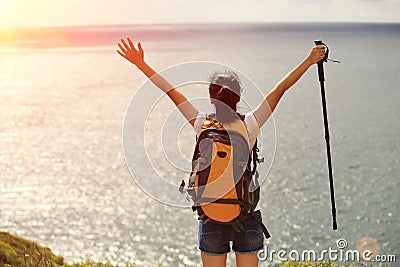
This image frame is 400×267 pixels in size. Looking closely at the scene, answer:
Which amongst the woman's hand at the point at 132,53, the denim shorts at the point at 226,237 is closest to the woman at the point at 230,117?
the denim shorts at the point at 226,237

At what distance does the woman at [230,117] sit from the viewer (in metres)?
4.22

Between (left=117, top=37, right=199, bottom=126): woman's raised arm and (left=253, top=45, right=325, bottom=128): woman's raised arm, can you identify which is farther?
(left=117, top=37, right=199, bottom=126): woman's raised arm

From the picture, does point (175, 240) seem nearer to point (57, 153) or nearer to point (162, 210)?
point (162, 210)

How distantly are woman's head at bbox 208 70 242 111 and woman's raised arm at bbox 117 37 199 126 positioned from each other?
0.20 m

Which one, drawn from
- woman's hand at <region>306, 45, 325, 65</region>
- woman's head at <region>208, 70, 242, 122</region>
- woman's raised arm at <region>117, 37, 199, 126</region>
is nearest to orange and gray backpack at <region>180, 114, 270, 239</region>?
woman's head at <region>208, 70, 242, 122</region>

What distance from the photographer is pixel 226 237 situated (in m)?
4.29

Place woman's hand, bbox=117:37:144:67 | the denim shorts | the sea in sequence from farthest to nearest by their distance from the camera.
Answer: the sea, woman's hand, bbox=117:37:144:67, the denim shorts

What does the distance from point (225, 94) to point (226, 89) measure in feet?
0.12

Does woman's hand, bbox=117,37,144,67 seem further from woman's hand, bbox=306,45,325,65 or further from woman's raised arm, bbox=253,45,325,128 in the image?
woman's hand, bbox=306,45,325,65

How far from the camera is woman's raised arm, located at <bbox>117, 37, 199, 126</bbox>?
14.3ft

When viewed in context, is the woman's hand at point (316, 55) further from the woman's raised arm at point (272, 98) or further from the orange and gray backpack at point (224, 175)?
the orange and gray backpack at point (224, 175)

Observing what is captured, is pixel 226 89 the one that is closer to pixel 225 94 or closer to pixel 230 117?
pixel 225 94

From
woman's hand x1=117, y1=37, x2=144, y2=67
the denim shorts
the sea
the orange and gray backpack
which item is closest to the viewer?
the orange and gray backpack

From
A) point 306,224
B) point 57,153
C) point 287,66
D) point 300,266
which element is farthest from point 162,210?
point 287,66
